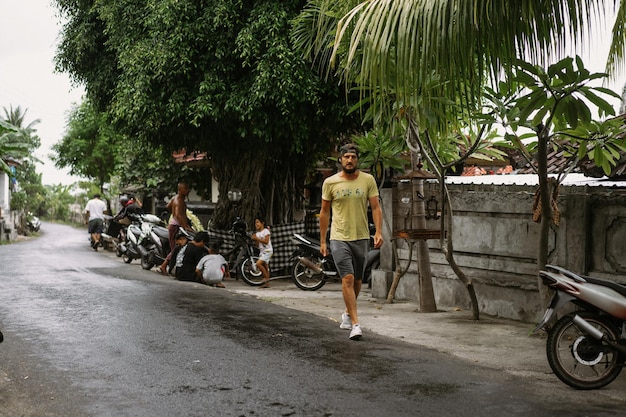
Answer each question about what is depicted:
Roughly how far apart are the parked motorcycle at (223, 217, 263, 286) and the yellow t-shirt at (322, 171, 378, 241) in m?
5.99

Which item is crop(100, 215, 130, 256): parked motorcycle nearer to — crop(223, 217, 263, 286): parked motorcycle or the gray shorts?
crop(223, 217, 263, 286): parked motorcycle

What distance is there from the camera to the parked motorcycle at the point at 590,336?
20.5 ft

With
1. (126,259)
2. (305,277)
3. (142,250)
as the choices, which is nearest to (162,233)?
(142,250)

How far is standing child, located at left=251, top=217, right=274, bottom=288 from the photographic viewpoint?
14367mm

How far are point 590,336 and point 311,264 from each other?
8.07m

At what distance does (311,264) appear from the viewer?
46.0ft

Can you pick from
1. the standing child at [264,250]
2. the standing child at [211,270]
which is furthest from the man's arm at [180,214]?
the standing child at [264,250]

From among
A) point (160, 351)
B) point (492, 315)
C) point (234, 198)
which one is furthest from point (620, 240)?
point (234, 198)

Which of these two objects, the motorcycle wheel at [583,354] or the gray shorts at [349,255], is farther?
the gray shorts at [349,255]

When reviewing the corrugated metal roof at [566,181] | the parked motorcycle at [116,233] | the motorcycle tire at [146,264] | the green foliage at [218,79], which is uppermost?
the green foliage at [218,79]

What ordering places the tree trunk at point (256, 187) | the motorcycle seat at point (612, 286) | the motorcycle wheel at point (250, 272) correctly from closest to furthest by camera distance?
the motorcycle seat at point (612, 286)
the motorcycle wheel at point (250, 272)
the tree trunk at point (256, 187)

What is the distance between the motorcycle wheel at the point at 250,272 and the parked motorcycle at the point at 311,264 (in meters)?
0.72

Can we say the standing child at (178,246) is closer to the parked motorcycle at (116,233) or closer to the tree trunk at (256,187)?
the tree trunk at (256,187)

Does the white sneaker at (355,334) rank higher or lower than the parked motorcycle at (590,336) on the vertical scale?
lower
